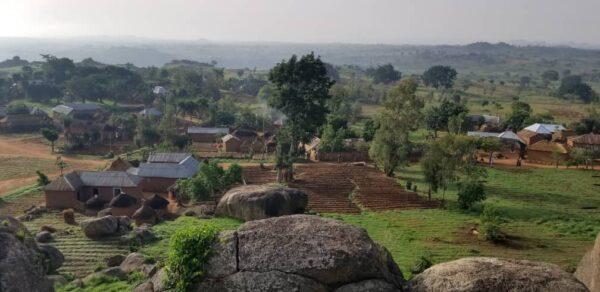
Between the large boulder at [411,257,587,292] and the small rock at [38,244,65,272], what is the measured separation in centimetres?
1743

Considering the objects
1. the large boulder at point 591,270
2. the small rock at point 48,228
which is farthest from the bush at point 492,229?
the small rock at point 48,228

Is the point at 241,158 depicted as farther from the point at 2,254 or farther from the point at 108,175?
the point at 2,254

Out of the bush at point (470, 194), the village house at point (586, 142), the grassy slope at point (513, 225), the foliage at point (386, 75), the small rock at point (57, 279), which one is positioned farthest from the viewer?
the foliage at point (386, 75)

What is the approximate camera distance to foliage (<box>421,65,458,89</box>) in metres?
131

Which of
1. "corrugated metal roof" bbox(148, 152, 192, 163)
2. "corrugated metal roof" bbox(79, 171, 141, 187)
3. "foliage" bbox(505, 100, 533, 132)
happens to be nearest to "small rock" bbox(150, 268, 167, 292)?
"corrugated metal roof" bbox(79, 171, 141, 187)

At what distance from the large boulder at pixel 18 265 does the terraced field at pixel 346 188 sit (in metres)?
21.1

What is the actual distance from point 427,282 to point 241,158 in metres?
43.5

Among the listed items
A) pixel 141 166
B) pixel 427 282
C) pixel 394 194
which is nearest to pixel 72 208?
pixel 141 166

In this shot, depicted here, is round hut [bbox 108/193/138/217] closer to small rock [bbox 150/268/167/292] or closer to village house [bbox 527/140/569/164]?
small rock [bbox 150/268/167/292]

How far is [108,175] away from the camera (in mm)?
40875

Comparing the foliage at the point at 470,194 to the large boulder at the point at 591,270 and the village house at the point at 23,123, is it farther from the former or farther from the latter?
the village house at the point at 23,123

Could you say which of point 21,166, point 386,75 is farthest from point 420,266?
point 386,75

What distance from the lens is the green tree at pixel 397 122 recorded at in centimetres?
4422

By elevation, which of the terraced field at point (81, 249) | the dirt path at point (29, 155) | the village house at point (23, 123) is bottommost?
the dirt path at point (29, 155)
